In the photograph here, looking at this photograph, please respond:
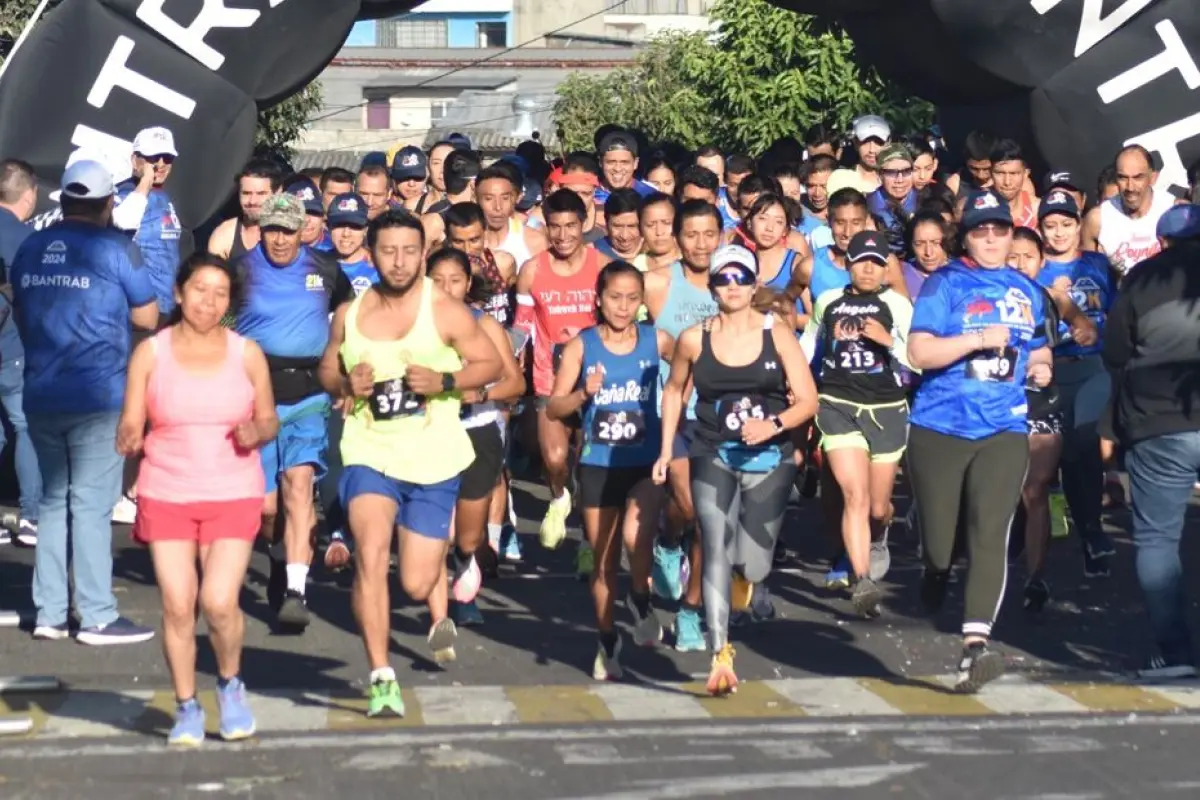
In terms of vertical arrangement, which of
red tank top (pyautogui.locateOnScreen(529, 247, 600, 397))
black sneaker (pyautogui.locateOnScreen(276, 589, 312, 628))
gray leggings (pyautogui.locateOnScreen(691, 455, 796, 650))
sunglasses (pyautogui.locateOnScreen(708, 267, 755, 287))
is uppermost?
sunglasses (pyautogui.locateOnScreen(708, 267, 755, 287))

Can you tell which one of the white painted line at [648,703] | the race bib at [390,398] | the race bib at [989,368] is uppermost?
the race bib at [989,368]

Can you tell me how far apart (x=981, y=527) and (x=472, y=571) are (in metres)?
2.65

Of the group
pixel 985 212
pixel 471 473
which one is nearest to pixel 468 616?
pixel 471 473

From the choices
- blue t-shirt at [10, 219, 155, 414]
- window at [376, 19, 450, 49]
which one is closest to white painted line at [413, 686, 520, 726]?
blue t-shirt at [10, 219, 155, 414]

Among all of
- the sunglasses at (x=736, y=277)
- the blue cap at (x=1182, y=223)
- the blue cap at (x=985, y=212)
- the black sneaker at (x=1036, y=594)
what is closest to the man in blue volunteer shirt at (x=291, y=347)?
the sunglasses at (x=736, y=277)

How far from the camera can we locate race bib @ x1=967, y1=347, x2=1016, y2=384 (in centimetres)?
961

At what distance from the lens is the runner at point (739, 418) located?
9445 mm

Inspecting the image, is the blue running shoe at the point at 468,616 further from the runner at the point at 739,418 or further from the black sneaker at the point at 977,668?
the black sneaker at the point at 977,668

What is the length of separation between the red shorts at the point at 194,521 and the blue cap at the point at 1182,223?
3.92 metres

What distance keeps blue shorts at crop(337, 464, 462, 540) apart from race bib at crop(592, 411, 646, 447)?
0.99m

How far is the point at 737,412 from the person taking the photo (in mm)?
9500

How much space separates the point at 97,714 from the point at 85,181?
2463mm

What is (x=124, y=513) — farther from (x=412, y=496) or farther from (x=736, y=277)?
(x=736, y=277)

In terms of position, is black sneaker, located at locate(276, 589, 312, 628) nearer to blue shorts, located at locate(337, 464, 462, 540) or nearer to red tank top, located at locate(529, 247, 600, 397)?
blue shorts, located at locate(337, 464, 462, 540)
